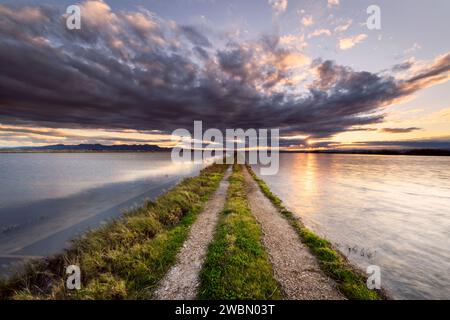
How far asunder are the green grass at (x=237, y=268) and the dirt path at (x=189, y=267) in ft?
1.00

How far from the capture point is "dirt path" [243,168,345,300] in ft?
19.1

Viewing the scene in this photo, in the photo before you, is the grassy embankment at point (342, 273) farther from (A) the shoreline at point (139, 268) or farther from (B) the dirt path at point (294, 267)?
(B) the dirt path at point (294, 267)

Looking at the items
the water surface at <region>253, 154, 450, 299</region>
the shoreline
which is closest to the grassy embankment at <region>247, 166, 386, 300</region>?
the shoreline

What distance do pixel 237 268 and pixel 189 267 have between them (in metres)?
1.86

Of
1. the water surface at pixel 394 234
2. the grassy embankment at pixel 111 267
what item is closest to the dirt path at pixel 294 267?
the water surface at pixel 394 234

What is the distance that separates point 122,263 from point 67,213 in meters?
14.9

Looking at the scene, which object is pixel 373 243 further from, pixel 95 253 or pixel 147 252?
pixel 95 253

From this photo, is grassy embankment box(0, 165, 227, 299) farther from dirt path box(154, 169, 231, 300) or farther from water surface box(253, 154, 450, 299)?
water surface box(253, 154, 450, 299)

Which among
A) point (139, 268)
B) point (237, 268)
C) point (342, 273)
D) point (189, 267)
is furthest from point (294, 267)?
point (139, 268)

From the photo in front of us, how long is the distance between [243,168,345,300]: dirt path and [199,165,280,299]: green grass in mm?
386

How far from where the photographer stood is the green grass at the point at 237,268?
18.4ft

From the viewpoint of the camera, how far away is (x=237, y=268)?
6.66 metres
